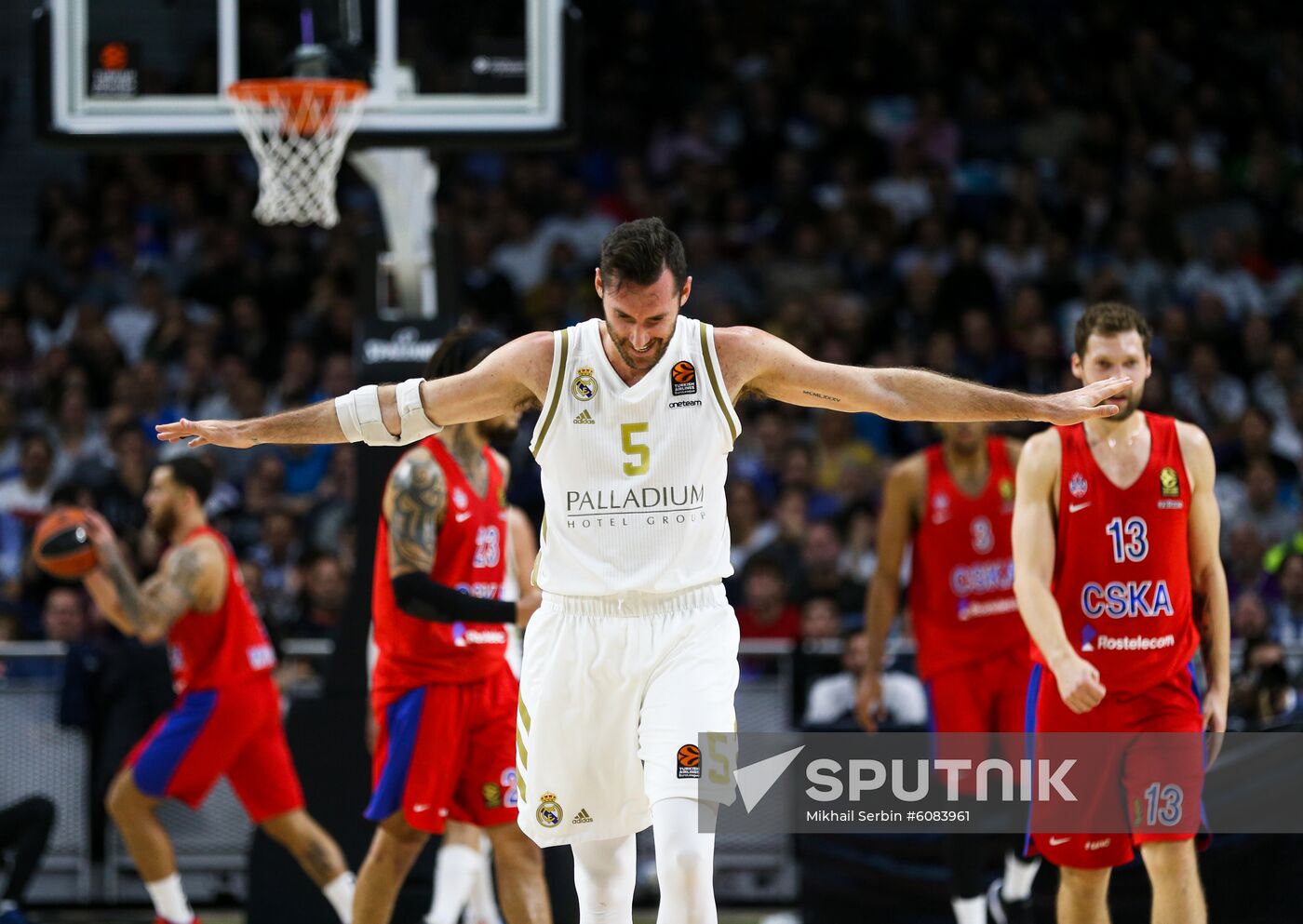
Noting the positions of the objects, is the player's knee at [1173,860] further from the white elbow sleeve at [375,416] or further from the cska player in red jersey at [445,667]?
the white elbow sleeve at [375,416]

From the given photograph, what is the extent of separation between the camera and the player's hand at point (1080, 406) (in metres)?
5.29

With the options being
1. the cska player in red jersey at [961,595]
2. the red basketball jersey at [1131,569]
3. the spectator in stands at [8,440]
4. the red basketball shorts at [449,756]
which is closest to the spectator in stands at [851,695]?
the cska player in red jersey at [961,595]

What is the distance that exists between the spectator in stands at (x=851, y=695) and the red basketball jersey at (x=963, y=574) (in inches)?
56.3

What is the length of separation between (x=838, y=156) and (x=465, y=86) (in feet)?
23.4

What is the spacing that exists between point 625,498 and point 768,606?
19.7 feet

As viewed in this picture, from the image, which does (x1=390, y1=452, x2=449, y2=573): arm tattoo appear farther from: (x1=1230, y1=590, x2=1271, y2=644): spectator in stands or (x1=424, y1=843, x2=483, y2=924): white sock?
(x1=1230, y1=590, x2=1271, y2=644): spectator in stands

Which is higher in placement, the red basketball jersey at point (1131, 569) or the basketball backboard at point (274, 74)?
the basketball backboard at point (274, 74)

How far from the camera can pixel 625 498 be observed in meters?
5.56

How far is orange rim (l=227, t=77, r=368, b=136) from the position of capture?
928cm

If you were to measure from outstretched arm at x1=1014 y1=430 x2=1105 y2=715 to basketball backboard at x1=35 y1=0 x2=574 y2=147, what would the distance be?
141 inches

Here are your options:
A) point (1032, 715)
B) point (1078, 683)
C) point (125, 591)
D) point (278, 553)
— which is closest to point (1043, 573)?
point (1078, 683)

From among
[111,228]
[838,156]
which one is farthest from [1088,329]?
[111,228]

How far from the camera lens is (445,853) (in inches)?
308

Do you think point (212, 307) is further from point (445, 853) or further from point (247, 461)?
point (445, 853)
